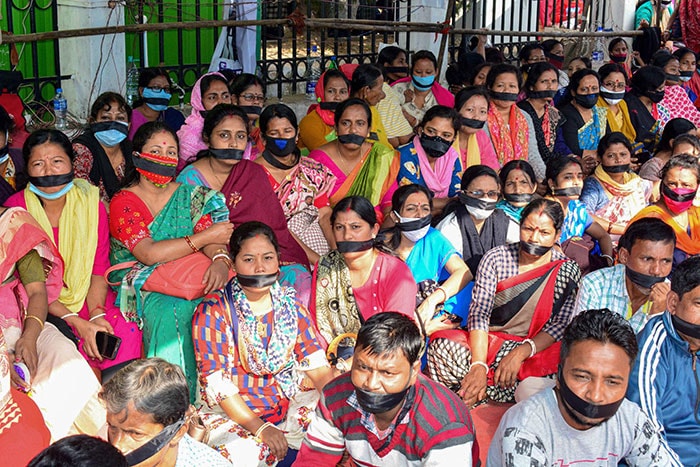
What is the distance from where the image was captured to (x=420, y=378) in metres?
2.93

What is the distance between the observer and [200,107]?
6012 mm

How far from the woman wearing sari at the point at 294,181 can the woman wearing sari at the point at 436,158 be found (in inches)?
27.2

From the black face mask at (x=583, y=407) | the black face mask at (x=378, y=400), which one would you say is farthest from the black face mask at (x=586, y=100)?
the black face mask at (x=378, y=400)

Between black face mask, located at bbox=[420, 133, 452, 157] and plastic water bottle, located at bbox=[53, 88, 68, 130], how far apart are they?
9.02 ft

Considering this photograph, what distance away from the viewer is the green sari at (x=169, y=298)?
408cm

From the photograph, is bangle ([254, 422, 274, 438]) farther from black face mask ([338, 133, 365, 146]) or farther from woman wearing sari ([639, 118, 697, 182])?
woman wearing sari ([639, 118, 697, 182])

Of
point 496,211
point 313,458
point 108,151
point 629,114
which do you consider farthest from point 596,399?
point 629,114

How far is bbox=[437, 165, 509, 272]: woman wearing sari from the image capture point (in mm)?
4887

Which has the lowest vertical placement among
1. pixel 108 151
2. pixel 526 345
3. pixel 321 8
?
pixel 526 345

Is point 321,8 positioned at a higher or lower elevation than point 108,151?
higher

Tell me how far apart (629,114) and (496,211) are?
10.9 feet

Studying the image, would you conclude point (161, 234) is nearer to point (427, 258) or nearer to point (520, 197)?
point (427, 258)

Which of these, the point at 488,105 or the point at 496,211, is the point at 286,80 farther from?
the point at 496,211

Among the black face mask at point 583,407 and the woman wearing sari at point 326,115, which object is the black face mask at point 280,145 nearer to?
the woman wearing sari at point 326,115
